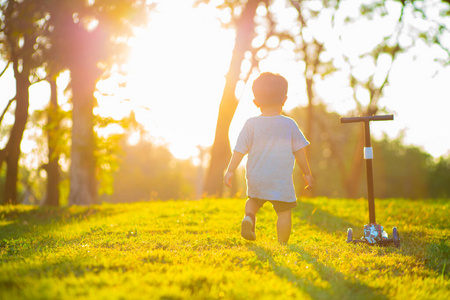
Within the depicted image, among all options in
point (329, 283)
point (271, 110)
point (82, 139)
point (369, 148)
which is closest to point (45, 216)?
point (82, 139)

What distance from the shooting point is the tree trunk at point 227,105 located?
1466 cm

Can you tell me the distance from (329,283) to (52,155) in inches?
564

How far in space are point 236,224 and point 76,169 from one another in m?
7.79

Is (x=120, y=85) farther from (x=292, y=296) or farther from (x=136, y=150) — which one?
(x=136, y=150)

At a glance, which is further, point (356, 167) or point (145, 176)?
point (145, 176)

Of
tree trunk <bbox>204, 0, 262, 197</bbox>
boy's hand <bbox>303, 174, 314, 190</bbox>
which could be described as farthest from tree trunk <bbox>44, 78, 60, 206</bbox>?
boy's hand <bbox>303, 174, 314, 190</bbox>

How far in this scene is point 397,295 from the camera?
313 cm

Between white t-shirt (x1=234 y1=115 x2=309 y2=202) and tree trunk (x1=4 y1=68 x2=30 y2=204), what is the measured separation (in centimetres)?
1028

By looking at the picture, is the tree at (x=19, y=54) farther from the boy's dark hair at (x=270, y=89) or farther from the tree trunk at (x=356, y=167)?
the tree trunk at (x=356, y=167)

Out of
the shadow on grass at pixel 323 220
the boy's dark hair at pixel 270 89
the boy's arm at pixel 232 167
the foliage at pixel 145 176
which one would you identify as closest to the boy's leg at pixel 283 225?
the boy's arm at pixel 232 167

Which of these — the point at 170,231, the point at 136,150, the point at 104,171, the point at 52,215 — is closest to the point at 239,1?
the point at 104,171

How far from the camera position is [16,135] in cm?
1323

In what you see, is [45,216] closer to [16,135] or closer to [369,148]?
[16,135]

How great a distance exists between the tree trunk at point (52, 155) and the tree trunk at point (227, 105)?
228 inches
